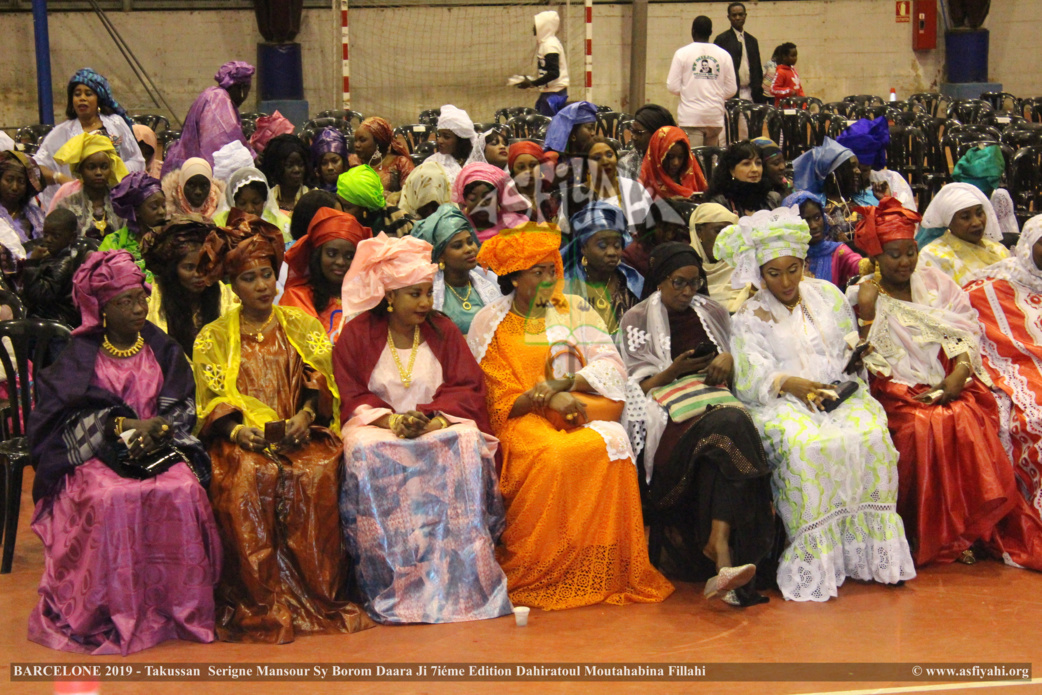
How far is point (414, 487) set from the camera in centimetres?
432

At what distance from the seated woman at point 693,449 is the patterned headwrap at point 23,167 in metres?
3.74

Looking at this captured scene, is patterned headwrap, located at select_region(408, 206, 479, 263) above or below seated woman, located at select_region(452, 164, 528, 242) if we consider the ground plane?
below

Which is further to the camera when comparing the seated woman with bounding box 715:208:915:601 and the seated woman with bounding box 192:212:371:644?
the seated woman with bounding box 715:208:915:601

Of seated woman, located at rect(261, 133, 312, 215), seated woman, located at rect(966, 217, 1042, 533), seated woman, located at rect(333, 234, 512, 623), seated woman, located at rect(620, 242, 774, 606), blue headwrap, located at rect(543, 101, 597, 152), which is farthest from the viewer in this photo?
blue headwrap, located at rect(543, 101, 597, 152)

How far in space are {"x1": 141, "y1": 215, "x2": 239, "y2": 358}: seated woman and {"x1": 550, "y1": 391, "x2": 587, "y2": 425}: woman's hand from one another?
4.76 feet

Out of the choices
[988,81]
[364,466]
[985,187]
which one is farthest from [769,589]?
[988,81]

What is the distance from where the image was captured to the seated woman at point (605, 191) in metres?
6.34

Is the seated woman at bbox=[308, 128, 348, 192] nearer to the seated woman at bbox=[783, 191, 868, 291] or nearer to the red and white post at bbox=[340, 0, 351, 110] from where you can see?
the seated woman at bbox=[783, 191, 868, 291]

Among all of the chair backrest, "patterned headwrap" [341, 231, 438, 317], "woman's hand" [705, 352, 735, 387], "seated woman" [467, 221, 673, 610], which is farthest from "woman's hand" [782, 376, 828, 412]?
the chair backrest

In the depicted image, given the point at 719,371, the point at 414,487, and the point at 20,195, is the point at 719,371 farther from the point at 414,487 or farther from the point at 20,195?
the point at 20,195

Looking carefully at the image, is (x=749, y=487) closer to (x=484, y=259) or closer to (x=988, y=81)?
(x=484, y=259)

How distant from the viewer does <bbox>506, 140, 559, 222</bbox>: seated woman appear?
6.63m

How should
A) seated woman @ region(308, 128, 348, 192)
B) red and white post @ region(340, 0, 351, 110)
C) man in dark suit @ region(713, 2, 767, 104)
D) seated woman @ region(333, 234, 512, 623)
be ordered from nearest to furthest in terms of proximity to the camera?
seated woman @ region(333, 234, 512, 623) → seated woman @ region(308, 128, 348, 192) → man in dark suit @ region(713, 2, 767, 104) → red and white post @ region(340, 0, 351, 110)

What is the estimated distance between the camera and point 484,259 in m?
4.91
